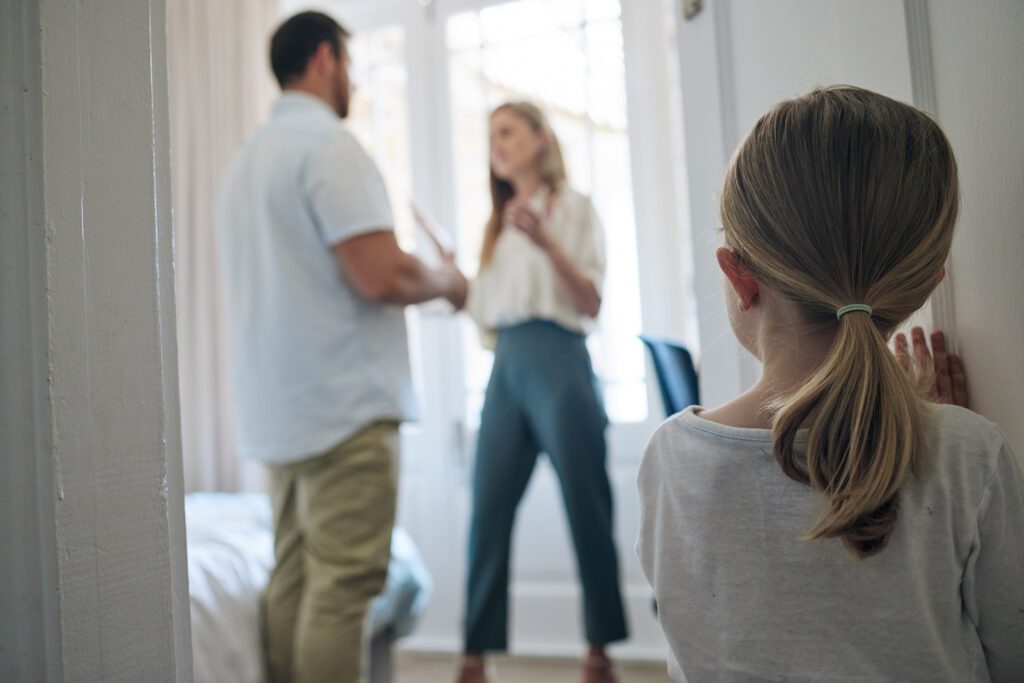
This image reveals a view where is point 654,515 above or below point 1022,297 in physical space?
below

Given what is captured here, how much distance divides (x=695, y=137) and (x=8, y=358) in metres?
0.88

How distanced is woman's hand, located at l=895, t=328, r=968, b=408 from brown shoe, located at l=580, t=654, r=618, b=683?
1413 millimetres

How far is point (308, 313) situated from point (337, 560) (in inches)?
17.6

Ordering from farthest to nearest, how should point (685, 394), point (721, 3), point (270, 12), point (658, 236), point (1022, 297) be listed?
point (270, 12), point (658, 236), point (685, 394), point (721, 3), point (1022, 297)

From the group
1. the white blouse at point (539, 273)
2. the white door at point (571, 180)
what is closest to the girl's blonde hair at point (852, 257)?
the white blouse at point (539, 273)

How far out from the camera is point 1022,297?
0.82 m

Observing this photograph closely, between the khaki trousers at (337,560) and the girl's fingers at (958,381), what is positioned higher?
the girl's fingers at (958,381)

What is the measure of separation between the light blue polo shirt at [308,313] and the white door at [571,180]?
120 cm

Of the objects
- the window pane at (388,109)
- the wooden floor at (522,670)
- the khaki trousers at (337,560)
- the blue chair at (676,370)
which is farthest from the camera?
the window pane at (388,109)

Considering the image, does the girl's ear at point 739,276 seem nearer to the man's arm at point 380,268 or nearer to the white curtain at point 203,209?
the man's arm at point 380,268

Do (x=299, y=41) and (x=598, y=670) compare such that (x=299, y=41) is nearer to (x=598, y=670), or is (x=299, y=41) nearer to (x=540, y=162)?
(x=540, y=162)

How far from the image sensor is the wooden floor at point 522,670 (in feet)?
8.43

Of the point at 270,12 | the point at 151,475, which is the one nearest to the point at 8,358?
the point at 151,475

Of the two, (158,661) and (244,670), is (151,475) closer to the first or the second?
(158,661)
